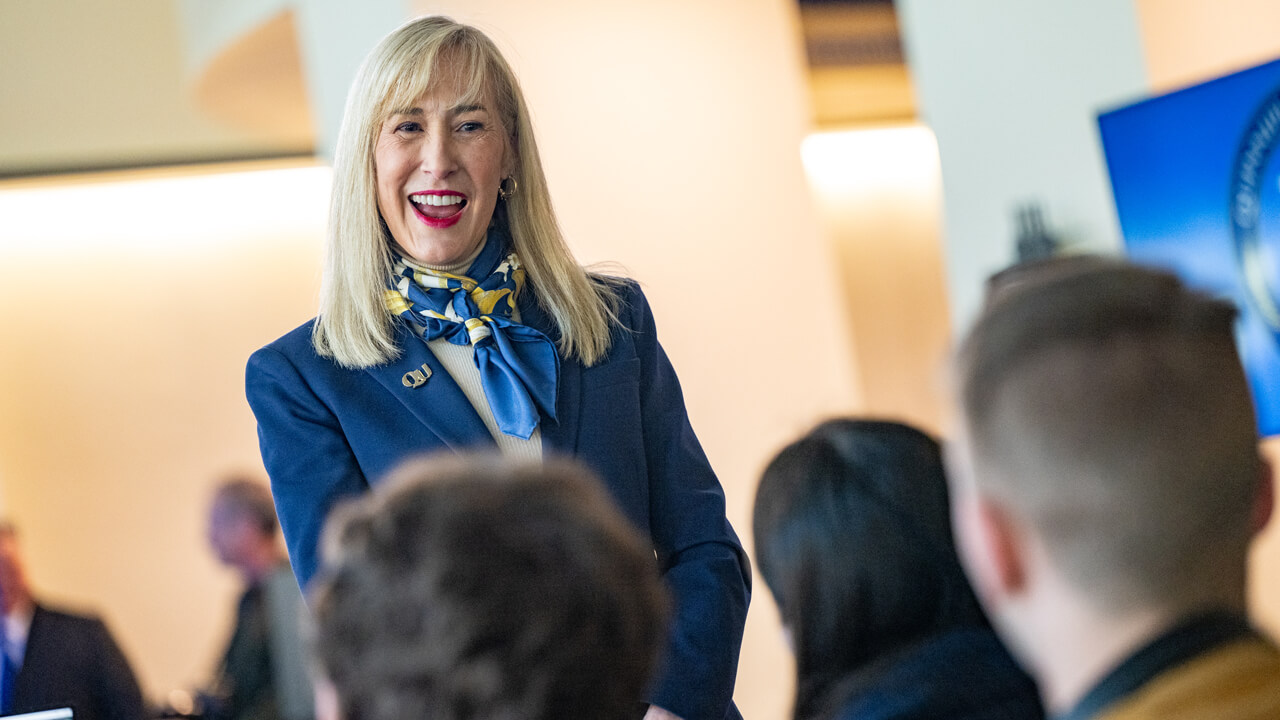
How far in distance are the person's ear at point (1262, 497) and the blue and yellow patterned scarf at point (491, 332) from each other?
0.94 meters

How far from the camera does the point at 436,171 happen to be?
1.84 metres

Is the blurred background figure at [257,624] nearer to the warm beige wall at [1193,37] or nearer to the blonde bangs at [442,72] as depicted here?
the blonde bangs at [442,72]

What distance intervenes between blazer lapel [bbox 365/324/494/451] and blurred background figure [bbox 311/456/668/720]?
72 cm

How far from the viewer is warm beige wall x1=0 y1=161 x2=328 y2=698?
289 inches

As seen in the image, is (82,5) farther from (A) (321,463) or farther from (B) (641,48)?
(A) (321,463)

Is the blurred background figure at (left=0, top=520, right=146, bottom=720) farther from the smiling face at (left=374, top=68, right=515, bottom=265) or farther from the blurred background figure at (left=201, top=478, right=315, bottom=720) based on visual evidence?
the smiling face at (left=374, top=68, right=515, bottom=265)

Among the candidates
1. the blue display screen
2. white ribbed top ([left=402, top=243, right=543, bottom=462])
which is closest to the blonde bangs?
white ribbed top ([left=402, top=243, right=543, bottom=462])

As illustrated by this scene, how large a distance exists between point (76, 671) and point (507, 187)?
10.00 ft

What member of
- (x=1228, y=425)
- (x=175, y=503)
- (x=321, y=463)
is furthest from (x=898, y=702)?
(x=175, y=503)

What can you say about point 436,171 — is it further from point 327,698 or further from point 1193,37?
point 1193,37

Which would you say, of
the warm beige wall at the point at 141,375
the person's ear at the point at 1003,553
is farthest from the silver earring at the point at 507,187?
the warm beige wall at the point at 141,375

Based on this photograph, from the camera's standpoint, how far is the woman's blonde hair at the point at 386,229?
1.83 m

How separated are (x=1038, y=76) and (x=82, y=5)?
17.8 ft

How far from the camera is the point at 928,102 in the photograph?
13.4 feet
